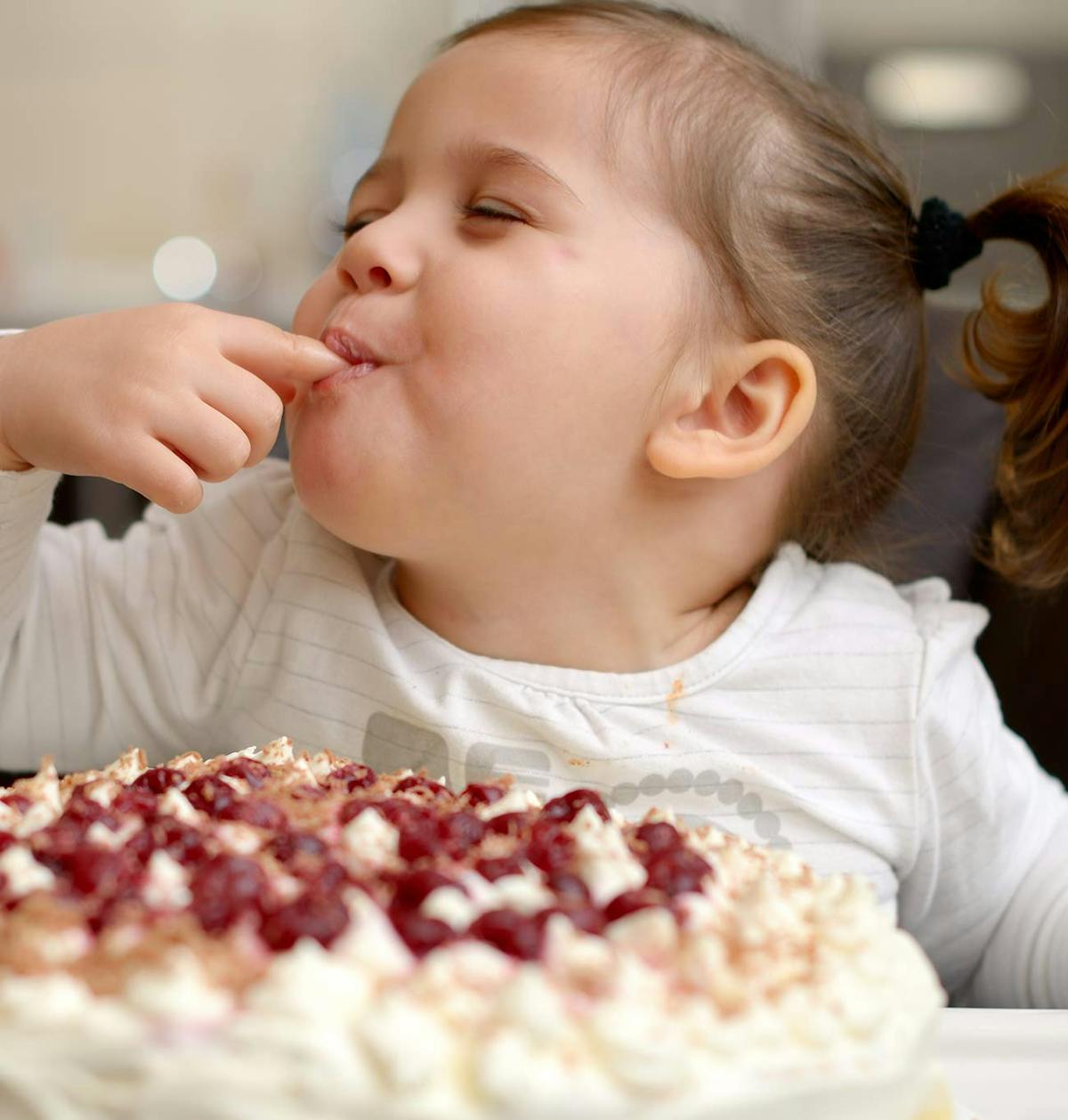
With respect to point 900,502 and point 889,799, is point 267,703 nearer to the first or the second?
point 889,799

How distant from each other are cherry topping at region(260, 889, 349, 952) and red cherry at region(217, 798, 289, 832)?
0.11 meters

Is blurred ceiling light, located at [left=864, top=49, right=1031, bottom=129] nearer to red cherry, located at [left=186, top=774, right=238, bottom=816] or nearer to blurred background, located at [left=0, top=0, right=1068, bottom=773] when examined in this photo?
blurred background, located at [left=0, top=0, right=1068, bottom=773]

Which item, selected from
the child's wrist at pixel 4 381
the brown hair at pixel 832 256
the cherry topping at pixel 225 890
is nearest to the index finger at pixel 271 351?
the child's wrist at pixel 4 381

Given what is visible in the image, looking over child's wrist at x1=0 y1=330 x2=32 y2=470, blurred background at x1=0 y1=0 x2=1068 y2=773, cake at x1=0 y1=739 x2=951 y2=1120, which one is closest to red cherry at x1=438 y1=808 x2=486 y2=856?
cake at x1=0 y1=739 x2=951 y2=1120

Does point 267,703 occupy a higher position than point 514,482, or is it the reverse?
point 514,482

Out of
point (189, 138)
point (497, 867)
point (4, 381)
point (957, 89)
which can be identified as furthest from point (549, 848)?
point (189, 138)

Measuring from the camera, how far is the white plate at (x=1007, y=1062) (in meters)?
0.67

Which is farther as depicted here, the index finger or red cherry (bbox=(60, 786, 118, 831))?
the index finger

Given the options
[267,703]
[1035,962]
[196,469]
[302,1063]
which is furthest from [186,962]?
[1035,962]

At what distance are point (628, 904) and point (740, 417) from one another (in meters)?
0.61

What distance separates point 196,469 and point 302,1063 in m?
0.56

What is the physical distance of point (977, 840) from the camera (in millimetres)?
1055

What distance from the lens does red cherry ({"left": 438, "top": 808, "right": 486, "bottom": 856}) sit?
21.5 inches

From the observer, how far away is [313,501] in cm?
95
